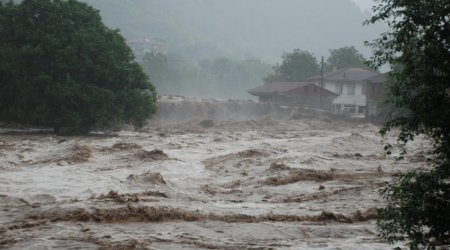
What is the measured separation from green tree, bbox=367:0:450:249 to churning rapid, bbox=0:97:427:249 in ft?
12.3

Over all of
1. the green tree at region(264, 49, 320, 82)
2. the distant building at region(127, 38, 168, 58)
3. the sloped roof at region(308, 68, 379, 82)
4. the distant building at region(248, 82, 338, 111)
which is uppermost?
the distant building at region(127, 38, 168, 58)

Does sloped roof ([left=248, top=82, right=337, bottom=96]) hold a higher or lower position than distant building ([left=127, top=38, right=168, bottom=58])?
lower

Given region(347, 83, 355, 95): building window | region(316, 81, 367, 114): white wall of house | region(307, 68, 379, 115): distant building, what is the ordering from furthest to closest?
region(347, 83, 355, 95): building window
region(316, 81, 367, 114): white wall of house
region(307, 68, 379, 115): distant building

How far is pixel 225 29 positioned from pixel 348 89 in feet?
423

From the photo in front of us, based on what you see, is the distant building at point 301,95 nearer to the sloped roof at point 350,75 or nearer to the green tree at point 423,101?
the sloped roof at point 350,75

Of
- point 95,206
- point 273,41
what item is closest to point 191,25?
point 273,41

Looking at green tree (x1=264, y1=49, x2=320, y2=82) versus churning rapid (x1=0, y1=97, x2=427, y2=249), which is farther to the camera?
green tree (x1=264, y1=49, x2=320, y2=82)

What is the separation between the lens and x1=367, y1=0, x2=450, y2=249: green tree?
7012 mm

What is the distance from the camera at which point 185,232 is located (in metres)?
11.4

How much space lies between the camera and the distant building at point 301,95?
6262cm

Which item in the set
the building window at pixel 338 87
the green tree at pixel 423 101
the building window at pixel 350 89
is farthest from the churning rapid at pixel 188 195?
the building window at pixel 338 87

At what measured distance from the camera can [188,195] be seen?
15.7 meters

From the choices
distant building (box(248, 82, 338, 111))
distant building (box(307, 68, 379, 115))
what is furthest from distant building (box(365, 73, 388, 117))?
distant building (box(248, 82, 338, 111))

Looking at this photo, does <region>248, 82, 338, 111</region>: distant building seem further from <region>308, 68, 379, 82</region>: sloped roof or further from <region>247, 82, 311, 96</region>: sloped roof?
<region>308, 68, 379, 82</region>: sloped roof
